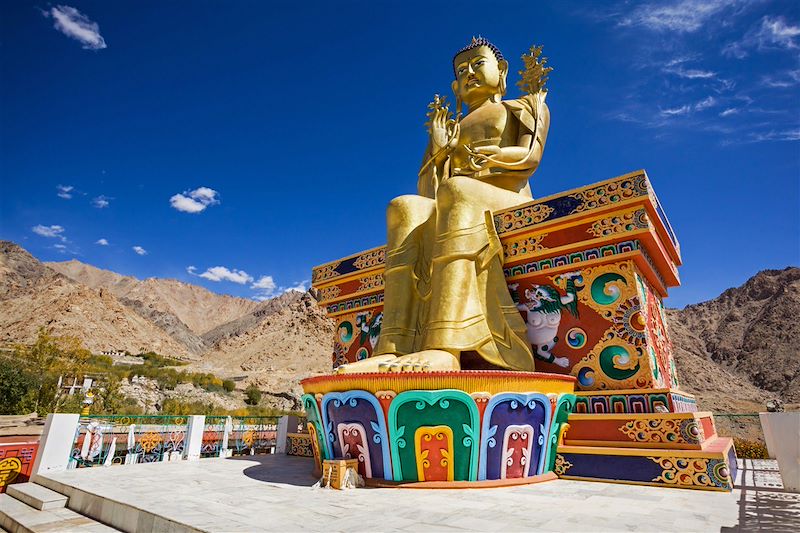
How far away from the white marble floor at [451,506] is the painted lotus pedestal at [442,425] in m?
0.23

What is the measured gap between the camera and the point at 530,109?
7742 millimetres

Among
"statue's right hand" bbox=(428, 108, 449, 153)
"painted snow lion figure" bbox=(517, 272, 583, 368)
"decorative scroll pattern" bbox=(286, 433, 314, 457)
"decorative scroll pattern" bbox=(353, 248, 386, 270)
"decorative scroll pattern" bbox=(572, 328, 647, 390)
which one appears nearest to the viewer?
"decorative scroll pattern" bbox=(572, 328, 647, 390)

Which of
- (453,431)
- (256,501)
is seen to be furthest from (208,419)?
(453,431)

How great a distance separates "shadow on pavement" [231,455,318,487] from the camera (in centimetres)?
524

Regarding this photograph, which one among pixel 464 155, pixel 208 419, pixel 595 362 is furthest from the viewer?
pixel 208 419

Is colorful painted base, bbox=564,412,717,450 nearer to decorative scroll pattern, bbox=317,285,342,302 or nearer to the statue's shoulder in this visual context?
the statue's shoulder

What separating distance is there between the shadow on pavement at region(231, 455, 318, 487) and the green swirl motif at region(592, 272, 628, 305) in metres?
4.02

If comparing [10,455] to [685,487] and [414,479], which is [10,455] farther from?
[685,487]

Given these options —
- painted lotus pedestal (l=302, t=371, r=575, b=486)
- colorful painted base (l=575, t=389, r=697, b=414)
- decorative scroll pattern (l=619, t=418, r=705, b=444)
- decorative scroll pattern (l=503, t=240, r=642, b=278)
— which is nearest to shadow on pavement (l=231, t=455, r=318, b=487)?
painted lotus pedestal (l=302, t=371, r=575, b=486)

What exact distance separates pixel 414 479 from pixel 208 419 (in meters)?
6.22

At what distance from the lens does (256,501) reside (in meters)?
3.96

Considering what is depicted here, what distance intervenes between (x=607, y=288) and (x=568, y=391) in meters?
1.43

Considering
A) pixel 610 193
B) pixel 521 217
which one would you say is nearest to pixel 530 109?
pixel 521 217

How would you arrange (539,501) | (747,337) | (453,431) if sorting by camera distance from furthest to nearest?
(747,337), (453,431), (539,501)
